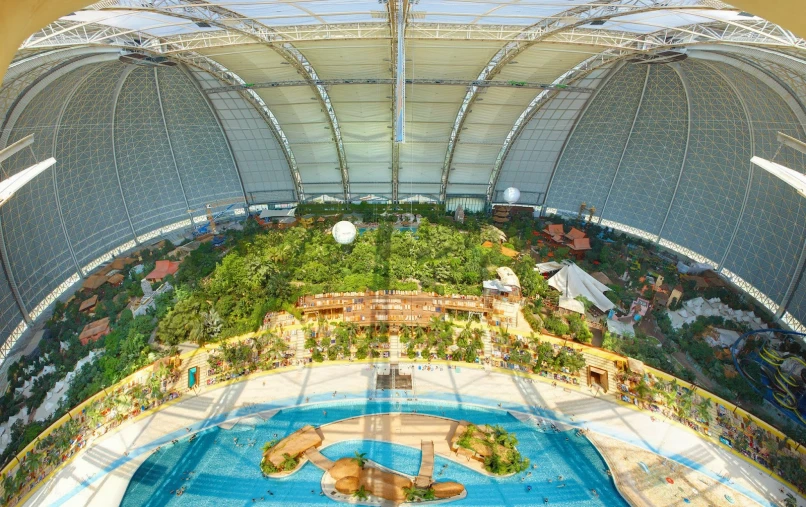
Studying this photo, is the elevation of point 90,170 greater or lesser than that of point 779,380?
greater

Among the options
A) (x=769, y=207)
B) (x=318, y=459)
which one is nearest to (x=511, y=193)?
(x=769, y=207)

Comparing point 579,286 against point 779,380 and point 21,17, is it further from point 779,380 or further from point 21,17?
point 21,17

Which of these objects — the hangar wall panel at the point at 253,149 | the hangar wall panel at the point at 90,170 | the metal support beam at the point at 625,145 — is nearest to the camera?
the hangar wall panel at the point at 90,170

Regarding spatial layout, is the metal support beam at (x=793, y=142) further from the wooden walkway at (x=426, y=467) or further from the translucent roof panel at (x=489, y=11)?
the wooden walkway at (x=426, y=467)

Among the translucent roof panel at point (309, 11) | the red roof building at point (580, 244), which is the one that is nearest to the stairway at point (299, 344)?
the translucent roof panel at point (309, 11)

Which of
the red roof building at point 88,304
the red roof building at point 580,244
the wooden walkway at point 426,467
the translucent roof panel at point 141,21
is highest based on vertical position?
the translucent roof panel at point 141,21

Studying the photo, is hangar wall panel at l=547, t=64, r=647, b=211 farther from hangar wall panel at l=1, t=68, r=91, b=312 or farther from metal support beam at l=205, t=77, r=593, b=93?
hangar wall panel at l=1, t=68, r=91, b=312
